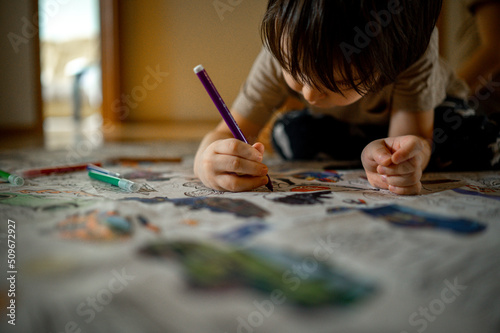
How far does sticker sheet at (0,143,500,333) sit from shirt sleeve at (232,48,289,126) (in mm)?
312

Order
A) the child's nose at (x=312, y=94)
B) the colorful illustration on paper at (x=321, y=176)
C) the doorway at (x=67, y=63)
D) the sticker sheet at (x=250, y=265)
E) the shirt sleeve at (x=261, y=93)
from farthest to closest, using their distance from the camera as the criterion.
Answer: the doorway at (x=67, y=63) < the shirt sleeve at (x=261, y=93) < the colorful illustration on paper at (x=321, y=176) < the child's nose at (x=312, y=94) < the sticker sheet at (x=250, y=265)

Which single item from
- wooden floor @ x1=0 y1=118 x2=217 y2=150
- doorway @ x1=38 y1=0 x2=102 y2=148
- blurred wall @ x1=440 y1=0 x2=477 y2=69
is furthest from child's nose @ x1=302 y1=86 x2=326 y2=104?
doorway @ x1=38 y1=0 x2=102 y2=148

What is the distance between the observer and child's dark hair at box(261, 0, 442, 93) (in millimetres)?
370

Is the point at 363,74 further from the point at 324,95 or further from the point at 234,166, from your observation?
the point at 234,166

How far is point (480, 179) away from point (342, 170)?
0.21 m

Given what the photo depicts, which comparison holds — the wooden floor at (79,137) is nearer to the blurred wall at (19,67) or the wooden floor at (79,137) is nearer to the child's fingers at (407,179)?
the blurred wall at (19,67)

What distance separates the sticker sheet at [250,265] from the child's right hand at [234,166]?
0.14 ft

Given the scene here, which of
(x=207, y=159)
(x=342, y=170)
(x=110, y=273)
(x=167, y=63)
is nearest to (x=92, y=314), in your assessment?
(x=110, y=273)

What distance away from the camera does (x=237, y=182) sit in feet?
1.48

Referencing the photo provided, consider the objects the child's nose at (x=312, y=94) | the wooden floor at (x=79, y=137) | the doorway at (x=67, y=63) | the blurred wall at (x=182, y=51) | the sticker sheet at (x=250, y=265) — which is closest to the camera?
the sticker sheet at (x=250, y=265)

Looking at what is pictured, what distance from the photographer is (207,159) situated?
1.57ft

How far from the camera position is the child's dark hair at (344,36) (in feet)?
1.21

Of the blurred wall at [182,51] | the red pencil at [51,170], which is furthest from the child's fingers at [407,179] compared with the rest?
the blurred wall at [182,51]

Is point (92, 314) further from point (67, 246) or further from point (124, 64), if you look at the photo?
point (124, 64)
